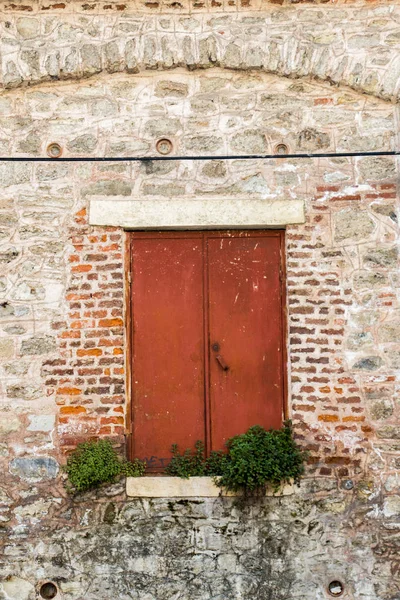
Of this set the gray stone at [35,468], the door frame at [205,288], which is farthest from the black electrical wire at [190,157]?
the gray stone at [35,468]

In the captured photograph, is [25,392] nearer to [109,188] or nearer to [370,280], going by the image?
[109,188]

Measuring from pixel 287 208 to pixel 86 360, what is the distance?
1947 millimetres

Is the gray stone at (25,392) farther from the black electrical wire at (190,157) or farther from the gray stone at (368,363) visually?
the gray stone at (368,363)

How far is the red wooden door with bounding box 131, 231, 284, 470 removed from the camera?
5926mm

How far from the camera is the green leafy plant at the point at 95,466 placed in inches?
223

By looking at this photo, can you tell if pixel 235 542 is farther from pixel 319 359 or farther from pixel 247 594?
pixel 319 359

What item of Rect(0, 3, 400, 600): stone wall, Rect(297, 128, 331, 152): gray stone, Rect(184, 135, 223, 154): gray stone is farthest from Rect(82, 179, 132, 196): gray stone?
Rect(297, 128, 331, 152): gray stone

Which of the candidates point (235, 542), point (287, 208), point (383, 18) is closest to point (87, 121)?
point (287, 208)

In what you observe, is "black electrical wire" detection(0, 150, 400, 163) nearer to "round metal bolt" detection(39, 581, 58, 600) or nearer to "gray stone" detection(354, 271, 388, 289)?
"gray stone" detection(354, 271, 388, 289)

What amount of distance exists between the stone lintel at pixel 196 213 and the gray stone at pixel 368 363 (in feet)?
3.84

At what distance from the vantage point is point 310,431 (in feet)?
19.1

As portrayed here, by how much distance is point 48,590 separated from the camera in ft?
18.6

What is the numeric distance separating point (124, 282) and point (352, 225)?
71.9 inches

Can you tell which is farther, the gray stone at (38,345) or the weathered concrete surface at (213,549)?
the gray stone at (38,345)
